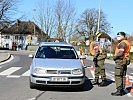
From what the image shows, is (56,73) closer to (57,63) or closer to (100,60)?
(57,63)

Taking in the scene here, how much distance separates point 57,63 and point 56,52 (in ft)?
4.32

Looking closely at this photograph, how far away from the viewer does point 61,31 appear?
238 feet

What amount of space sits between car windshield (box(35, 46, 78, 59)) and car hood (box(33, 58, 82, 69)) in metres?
0.56

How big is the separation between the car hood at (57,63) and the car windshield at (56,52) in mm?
555

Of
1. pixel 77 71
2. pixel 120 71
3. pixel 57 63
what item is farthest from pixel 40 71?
pixel 120 71

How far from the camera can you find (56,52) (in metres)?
13.1

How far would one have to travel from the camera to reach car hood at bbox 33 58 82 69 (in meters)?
11.5

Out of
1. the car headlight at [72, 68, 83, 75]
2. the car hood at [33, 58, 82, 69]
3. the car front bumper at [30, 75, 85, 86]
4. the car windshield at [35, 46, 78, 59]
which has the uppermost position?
the car windshield at [35, 46, 78, 59]

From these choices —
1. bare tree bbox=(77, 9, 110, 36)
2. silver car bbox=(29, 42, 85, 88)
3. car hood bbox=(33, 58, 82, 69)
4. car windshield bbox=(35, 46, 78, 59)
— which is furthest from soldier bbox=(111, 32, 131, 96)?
bare tree bbox=(77, 9, 110, 36)

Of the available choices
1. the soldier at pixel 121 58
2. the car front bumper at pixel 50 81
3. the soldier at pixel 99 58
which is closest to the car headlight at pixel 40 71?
the car front bumper at pixel 50 81

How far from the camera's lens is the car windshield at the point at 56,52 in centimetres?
1284

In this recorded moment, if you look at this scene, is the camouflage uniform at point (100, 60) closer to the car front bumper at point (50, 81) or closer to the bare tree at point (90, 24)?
the car front bumper at point (50, 81)

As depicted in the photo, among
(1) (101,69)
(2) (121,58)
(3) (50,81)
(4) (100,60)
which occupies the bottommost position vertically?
(3) (50,81)

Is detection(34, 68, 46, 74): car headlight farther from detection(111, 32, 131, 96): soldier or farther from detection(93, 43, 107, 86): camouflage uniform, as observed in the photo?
detection(93, 43, 107, 86): camouflage uniform
